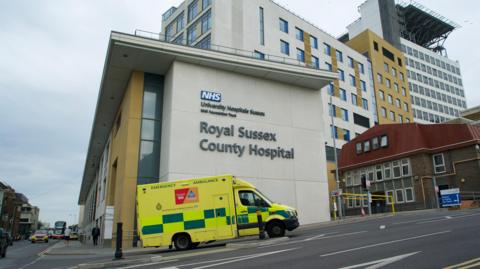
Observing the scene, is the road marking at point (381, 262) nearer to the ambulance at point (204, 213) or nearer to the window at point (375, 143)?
the ambulance at point (204, 213)

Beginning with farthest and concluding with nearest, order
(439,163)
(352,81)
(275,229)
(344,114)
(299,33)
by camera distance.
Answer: (352,81) → (344,114) → (299,33) → (439,163) → (275,229)

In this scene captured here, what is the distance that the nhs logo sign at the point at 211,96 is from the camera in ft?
→ 83.7

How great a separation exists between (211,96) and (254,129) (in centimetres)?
390

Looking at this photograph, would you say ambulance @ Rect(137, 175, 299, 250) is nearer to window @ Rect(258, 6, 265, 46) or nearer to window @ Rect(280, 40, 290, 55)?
window @ Rect(258, 6, 265, 46)

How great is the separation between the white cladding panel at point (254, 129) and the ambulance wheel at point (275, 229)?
334 inches

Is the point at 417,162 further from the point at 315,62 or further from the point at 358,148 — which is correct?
the point at 315,62

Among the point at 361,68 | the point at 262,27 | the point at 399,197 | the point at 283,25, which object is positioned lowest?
the point at 399,197

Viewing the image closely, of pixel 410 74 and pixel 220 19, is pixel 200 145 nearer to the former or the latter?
pixel 220 19

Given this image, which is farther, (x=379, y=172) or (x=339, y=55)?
(x=339, y=55)

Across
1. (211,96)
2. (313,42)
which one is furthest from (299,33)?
(211,96)

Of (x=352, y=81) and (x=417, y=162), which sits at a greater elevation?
(x=352, y=81)

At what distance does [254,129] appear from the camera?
88.1ft

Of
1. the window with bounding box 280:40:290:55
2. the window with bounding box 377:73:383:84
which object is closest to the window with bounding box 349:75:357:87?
the window with bounding box 377:73:383:84

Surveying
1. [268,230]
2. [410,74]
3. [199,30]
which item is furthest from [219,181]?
[410,74]
